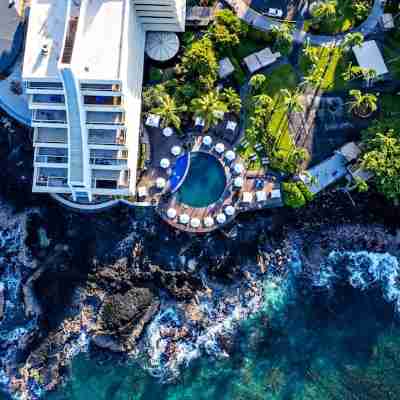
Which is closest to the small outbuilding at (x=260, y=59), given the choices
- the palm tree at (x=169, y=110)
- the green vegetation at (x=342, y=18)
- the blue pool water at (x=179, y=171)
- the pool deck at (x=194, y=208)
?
the green vegetation at (x=342, y=18)

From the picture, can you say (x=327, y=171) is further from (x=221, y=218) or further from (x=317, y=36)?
(x=317, y=36)

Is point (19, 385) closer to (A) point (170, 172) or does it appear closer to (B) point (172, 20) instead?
(A) point (170, 172)

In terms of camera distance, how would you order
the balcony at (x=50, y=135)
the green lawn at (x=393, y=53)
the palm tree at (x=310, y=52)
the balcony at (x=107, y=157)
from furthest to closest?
the green lawn at (x=393, y=53) → the palm tree at (x=310, y=52) → the balcony at (x=50, y=135) → the balcony at (x=107, y=157)

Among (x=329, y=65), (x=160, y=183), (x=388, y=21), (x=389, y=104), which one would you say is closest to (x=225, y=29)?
(x=329, y=65)

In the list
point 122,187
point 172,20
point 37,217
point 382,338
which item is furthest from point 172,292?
point 172,20

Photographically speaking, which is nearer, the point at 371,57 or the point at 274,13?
the point at 371,57

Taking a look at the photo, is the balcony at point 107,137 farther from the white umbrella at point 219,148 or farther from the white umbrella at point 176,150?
the white umbrella at point 219,148

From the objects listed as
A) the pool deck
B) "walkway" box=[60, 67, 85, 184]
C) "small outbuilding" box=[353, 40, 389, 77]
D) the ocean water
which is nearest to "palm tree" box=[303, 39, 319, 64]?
"small outbuilding" box=[353, 40, 389, 77]
